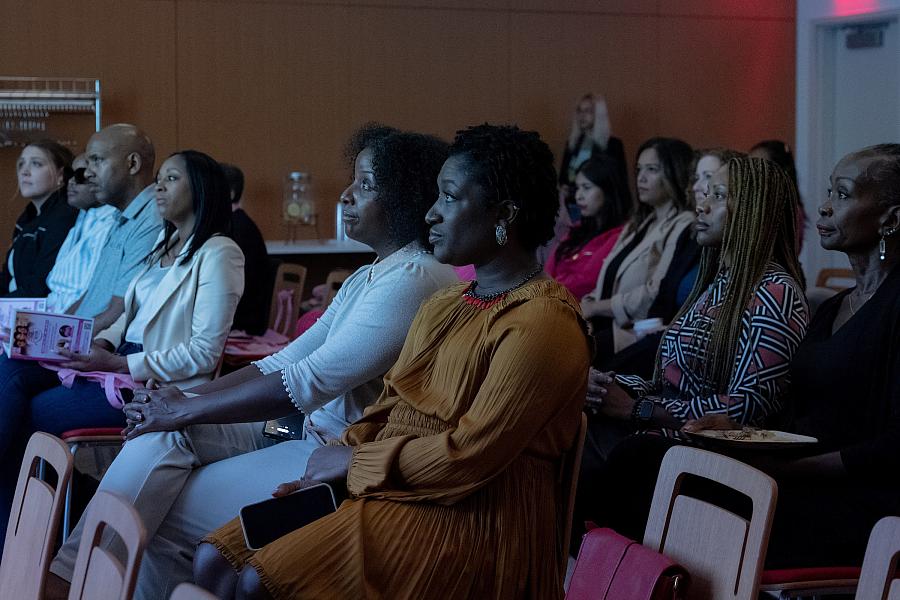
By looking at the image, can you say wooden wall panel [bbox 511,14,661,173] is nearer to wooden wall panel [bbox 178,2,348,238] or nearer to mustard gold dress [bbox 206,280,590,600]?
wooden wall panel [bbox 178,2,348,238]

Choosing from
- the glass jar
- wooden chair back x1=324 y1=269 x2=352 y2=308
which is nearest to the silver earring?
wooden chair back x1=324 y1=269 x2=352 y2=308

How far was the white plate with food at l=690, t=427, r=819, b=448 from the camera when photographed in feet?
7.89

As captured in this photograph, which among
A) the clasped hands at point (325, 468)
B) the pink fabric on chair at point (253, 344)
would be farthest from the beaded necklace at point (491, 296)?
the pink fabric on chair at point (253, 344)

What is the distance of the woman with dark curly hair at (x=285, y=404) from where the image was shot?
2582 mm

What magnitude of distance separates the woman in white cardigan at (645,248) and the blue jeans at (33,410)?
2.13 m

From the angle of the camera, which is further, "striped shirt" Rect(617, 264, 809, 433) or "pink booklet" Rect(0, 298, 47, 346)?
"pink booklet" Rect(0, 298, 47, 346)

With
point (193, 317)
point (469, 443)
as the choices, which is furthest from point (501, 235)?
point (193, 317)

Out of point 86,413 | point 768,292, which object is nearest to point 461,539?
point 768,292

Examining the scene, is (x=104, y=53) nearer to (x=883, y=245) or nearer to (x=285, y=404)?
(x=285, y=404)

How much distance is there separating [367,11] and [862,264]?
18.4ft

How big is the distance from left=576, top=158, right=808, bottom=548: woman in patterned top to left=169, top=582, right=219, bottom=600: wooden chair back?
1595 millimetres

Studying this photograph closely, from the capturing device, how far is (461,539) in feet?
6.64

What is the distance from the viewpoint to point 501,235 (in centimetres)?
221

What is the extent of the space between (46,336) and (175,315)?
1.34ft
